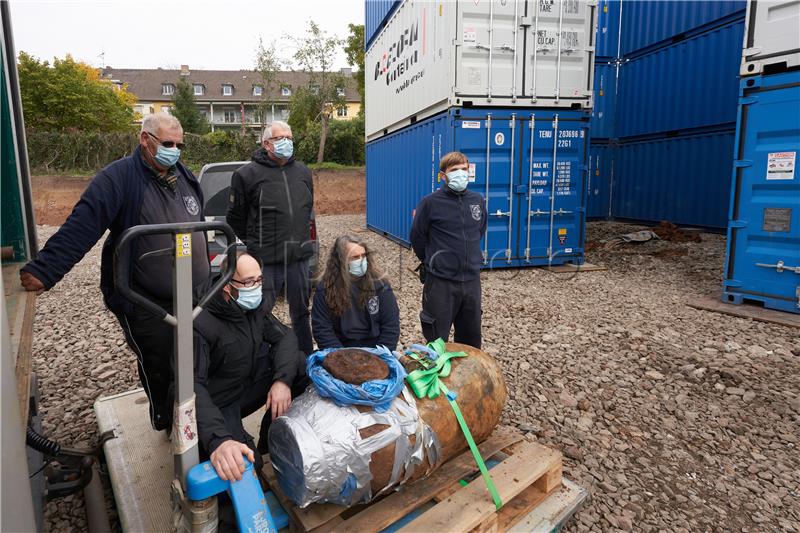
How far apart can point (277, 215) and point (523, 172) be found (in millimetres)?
5352

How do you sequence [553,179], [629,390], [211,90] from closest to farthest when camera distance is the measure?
1. [629,390]
2. [553,179]
3. [211,90]

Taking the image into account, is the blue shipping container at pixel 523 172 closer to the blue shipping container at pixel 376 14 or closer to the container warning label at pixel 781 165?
the container warning label at pixel 781 165

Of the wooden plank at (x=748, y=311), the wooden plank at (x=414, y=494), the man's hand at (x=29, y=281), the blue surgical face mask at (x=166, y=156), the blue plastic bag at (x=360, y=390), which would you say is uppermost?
the blue surgical face mask at (x=166, y=156)

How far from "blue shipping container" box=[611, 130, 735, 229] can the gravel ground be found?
13.1 feet

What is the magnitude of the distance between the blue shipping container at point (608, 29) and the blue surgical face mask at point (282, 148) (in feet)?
36.9

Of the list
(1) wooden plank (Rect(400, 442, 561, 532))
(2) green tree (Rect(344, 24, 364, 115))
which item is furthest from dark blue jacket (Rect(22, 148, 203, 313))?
(2) green tree (Rect(344, 24, 364, 115))

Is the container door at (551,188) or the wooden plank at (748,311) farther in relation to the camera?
the container door at (551,188)

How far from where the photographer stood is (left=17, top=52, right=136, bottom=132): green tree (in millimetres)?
28531

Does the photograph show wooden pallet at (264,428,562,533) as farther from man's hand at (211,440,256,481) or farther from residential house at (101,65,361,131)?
residential house at (101,65,361,131)

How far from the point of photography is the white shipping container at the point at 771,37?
5516 millimetres

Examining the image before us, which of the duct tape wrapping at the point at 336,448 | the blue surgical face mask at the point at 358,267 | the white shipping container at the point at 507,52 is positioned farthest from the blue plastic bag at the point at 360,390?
the white shipping container at the point at 507,52

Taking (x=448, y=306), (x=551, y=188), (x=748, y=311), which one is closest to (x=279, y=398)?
(x=448, y=306)

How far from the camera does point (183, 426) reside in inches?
70.1

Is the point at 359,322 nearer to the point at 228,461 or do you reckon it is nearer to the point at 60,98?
the point at 228,461
